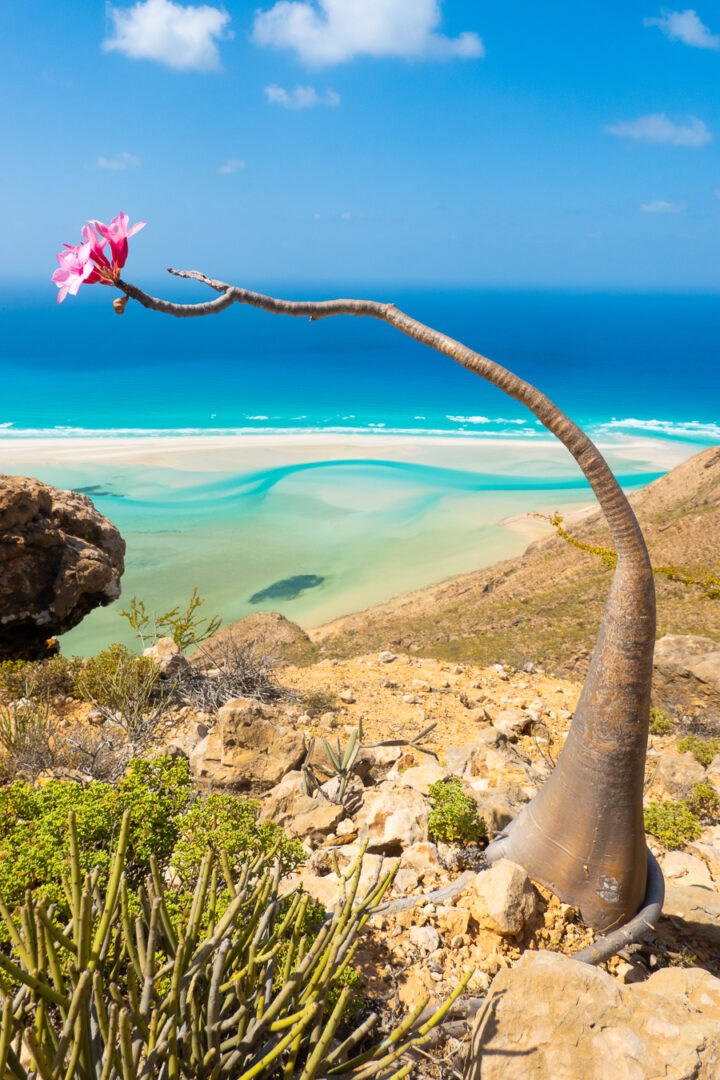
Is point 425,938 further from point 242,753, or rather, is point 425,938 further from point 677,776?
point 677,776

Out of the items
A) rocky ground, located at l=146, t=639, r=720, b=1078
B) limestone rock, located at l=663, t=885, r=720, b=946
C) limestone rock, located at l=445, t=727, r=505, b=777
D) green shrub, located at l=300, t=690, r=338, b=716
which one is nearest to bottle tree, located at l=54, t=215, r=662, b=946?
rocky ground, located at l=146, t=639, r=720, b=1078

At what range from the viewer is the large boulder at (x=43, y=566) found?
7426mm

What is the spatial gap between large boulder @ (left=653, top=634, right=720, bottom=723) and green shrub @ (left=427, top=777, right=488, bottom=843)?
15.1 feet

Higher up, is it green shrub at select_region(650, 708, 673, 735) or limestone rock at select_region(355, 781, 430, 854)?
limestone rock at select_region(355, 781, 430, 854)

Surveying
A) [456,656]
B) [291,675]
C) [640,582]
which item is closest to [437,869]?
[640,582]

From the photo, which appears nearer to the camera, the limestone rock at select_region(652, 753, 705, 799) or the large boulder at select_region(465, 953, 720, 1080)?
the large boulder at select_region(465, 953, 720, 1080)

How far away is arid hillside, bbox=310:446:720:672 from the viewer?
10.6 meters

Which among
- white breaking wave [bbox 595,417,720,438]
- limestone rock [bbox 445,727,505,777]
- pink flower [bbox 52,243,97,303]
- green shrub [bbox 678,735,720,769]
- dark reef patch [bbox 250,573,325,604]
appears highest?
white breaking wave [bbox 595,417,720,438]

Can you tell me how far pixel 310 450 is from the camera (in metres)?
46.7

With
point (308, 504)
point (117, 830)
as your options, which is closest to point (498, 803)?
point (117, 830)

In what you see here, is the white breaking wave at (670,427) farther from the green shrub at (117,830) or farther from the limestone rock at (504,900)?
the green shrub at (117,830)

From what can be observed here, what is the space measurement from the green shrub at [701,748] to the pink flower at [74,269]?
626 cm

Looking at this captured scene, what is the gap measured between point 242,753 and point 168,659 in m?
2.32

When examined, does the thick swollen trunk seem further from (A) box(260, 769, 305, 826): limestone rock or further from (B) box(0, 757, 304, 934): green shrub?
(A) box(260, 769, 305, 826): limestone rock
